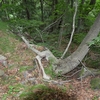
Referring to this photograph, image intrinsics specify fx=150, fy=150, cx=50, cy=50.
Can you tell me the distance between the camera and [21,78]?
530cm

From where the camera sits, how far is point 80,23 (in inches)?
376

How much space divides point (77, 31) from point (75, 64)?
13.3 feet

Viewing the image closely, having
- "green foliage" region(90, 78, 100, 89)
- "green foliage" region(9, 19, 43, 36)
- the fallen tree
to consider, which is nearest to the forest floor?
"green foliage" region(90, 78, 100, 89)

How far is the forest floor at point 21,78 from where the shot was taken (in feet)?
15.7

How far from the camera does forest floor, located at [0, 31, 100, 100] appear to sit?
4.80 metres

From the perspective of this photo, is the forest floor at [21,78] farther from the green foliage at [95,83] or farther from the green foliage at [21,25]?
the green foliage at [21,25]

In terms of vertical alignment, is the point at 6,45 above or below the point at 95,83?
above

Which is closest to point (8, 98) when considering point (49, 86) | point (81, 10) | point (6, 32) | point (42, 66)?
point (49, 86)

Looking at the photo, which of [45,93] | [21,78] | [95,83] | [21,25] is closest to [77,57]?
[95,83]

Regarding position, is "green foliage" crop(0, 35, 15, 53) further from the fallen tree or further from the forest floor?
the fallen tree

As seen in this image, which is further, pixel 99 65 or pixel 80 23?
pixel 80 23

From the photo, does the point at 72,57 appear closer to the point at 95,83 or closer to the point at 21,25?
the point at 95,83

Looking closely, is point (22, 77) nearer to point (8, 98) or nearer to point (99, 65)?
point (8, 98)

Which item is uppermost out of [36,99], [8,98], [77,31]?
[77,31]
